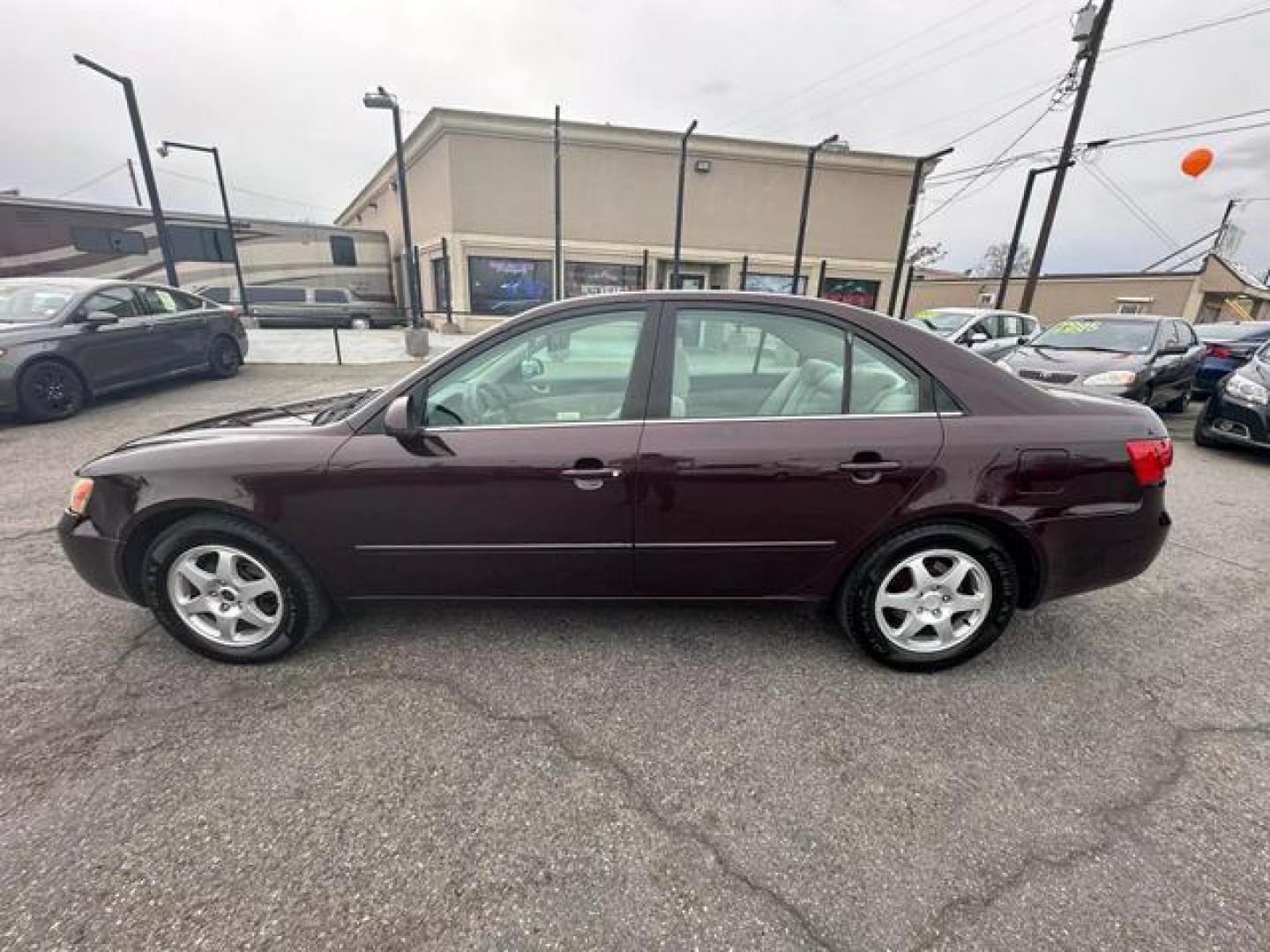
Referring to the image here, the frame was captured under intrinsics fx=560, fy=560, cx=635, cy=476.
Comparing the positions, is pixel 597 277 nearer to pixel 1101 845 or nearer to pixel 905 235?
pixel 905 235

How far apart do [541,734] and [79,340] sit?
7.95 m

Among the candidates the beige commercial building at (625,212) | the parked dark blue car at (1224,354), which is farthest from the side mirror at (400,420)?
the beige commercial building at (625,212)

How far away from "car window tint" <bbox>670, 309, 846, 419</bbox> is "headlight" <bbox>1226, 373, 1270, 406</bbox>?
665 cm

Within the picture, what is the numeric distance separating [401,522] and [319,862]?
1136 millimetres

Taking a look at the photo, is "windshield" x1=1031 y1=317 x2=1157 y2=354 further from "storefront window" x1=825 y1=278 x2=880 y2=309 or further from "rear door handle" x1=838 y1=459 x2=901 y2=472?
"storefront window" x1=825 y1=278 x2=880 y2=309

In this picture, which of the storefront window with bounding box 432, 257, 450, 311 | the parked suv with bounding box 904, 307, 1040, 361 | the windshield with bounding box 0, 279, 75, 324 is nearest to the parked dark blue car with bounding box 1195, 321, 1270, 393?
the parked suv with bounding box 904, 307, 1040, 361

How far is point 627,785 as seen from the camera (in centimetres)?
188

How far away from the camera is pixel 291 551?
7.67ft

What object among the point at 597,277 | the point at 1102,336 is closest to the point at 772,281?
the point at 597,277

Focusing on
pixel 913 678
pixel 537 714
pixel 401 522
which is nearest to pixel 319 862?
pixel 537 714

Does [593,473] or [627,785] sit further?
[593,473]

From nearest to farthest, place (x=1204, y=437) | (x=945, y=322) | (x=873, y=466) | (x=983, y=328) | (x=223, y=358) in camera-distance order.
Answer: (x=873, y=466) → (x=1204, y=437) → (x=223, y=358) → (x=983, y=328) → (x=945, y=322)

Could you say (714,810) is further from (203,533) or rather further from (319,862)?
(203,533)

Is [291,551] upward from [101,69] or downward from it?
downward
